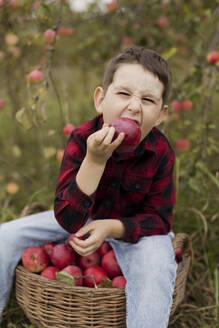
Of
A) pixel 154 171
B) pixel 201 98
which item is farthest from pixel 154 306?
pixel 201 98

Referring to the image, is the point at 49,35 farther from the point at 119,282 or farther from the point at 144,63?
the point at 119,282

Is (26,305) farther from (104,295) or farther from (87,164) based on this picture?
(87,164)

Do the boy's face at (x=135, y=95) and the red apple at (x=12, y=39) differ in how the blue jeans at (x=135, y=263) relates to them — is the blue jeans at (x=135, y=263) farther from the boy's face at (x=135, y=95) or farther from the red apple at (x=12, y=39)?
the red apple at (x=12, y=39)

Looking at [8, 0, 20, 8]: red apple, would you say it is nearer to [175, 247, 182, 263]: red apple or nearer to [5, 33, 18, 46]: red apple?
[5, 33, 18, 46]: red apple

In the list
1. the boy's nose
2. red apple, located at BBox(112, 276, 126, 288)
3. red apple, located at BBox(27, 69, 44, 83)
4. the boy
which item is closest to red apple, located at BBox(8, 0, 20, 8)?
red apple, located at BBox(27, 69, 44, 83)

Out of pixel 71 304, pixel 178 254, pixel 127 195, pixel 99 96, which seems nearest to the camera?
pixel 71 304

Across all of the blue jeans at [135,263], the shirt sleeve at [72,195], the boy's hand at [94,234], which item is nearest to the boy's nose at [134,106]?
the shirt sleeve at [72,195]

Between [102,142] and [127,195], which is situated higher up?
[102,142]

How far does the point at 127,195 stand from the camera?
166 centimetres

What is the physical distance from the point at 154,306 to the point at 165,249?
0.24 metres

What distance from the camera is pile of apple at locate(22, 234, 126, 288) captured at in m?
1.60

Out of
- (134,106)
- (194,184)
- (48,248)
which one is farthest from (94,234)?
(194,184)

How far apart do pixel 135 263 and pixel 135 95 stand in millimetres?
669

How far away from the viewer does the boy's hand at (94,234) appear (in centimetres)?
142
